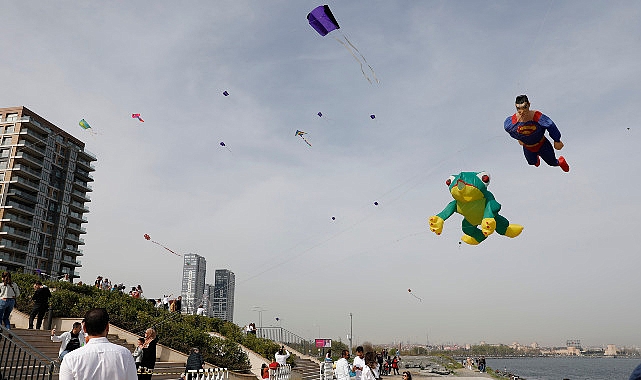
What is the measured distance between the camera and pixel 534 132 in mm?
9586

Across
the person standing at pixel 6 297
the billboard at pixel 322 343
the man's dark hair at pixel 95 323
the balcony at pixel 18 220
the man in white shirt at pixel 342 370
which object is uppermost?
the balcony at pixel 18 220

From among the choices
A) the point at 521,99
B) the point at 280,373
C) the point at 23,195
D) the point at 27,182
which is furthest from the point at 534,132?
the point at 27,182

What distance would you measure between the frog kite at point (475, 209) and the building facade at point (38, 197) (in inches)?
2684

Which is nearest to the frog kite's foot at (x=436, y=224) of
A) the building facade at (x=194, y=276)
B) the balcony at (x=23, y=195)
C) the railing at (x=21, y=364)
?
the railing at (x=21, y=364)

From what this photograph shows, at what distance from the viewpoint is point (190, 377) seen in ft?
40.3

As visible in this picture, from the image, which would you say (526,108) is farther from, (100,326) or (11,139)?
(11,139)

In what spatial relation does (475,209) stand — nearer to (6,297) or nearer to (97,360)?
(97,360)

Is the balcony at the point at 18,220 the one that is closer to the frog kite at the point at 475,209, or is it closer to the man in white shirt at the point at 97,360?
the frog kite at the point at 475,209

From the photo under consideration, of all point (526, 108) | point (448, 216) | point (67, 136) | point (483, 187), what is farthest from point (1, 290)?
point (67, 136)

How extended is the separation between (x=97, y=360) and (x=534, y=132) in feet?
28.6

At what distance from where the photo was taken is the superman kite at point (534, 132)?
9461 mm

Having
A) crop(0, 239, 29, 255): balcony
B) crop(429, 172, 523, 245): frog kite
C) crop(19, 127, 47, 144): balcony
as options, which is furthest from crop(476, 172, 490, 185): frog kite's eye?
crop(19, 127, 47, 144): balcony

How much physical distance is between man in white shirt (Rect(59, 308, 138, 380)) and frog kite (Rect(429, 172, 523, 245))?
8437 mm

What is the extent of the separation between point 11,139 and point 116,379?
76506 mm
